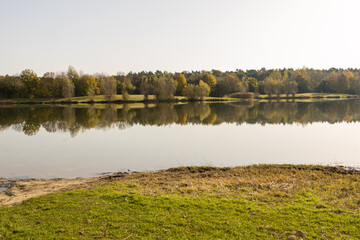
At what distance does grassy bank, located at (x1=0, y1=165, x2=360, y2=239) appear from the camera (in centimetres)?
775

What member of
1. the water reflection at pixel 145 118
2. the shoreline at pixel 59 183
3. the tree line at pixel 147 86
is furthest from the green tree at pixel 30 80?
the shoreline at pixel 59 183

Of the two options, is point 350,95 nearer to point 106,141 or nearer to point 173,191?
point 106,141

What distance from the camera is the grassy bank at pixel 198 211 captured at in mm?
7754

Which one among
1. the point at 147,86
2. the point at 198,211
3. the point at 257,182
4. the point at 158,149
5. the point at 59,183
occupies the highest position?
the point at 147,86

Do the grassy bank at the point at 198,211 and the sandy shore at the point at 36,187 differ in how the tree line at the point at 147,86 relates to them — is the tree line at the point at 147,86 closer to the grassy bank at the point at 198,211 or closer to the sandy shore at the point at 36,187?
the sandy shore at the point at 36,187

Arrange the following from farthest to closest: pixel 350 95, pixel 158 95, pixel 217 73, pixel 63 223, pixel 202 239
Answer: pixel 217 73 → pixel 350 95 → pixel 158 95 → pixel 63 223 → pixel 202 239

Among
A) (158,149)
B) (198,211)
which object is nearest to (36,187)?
(198,211)

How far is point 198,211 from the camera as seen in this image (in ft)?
29.7

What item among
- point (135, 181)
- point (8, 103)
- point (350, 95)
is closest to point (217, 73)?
point (350, 95)

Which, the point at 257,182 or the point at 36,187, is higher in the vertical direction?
the point at 257,182

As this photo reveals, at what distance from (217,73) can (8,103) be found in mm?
137518

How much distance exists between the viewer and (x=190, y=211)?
9.07 meters

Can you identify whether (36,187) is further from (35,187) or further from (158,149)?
(158,149)

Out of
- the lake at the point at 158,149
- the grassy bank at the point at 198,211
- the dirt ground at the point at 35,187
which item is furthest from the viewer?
the lake at the point at 158,149
